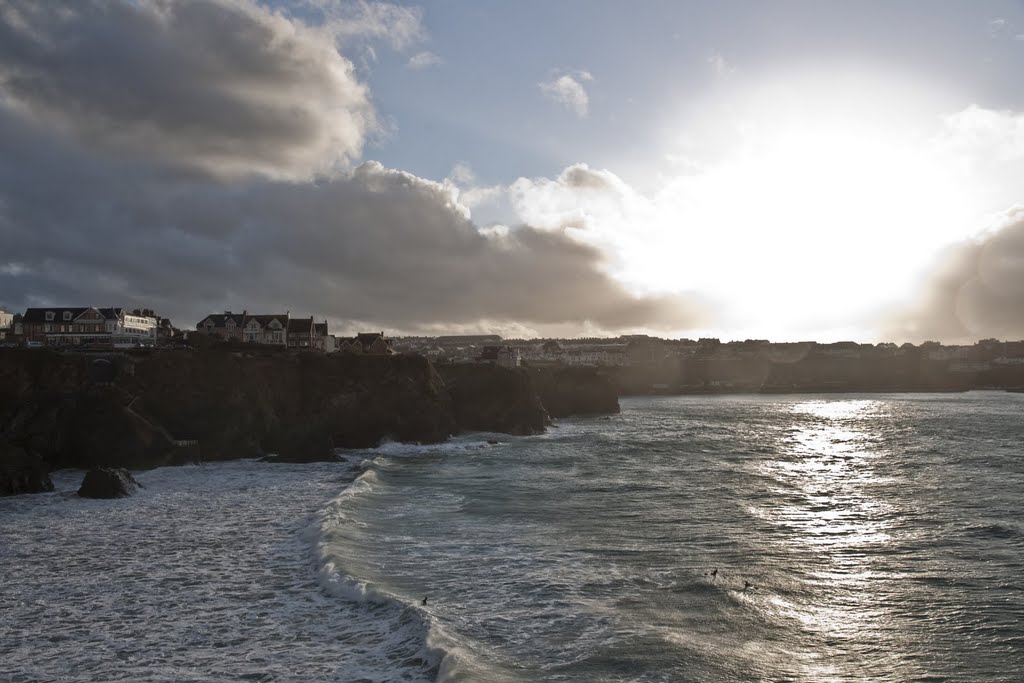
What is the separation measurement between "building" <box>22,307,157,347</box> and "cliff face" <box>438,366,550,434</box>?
127 ft

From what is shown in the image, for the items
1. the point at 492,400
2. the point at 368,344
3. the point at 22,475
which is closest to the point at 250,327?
the point at 368,344

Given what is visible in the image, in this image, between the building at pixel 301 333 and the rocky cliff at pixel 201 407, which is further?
the building at pixel 301 333

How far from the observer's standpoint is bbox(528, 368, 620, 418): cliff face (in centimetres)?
13038

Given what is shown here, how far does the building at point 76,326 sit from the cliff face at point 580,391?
224 feet

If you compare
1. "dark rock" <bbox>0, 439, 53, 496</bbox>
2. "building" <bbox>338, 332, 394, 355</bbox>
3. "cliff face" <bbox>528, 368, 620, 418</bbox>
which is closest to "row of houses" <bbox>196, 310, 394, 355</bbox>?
"building" <bbox>338, 332, 394, 355</bbox>

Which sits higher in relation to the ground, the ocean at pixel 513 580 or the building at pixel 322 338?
the building at pixel 322 338

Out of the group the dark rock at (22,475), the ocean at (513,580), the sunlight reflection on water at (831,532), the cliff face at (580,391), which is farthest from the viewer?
the cliff face at (580,391)

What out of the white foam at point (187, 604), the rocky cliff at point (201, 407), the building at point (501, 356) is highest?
the building at point (501, 356)

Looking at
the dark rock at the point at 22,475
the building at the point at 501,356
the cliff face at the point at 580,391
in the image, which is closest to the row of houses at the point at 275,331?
the building at the point at 501,356

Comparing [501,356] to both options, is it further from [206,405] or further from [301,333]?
[206,405]

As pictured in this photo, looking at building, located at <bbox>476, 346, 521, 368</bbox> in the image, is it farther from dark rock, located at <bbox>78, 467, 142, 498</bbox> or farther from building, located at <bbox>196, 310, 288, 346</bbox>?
dark rock, located at <bbox>78, 467, 142, 498</bbox>

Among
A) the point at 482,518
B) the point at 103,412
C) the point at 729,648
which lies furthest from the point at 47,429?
the point at 729,648

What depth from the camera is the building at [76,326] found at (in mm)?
87750

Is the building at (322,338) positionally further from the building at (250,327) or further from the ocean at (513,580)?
the ocean at (513,580)
